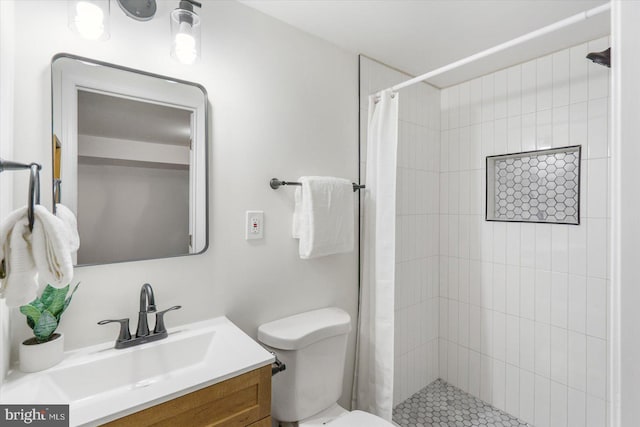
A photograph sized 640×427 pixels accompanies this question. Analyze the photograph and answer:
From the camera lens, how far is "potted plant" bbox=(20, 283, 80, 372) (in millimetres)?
922

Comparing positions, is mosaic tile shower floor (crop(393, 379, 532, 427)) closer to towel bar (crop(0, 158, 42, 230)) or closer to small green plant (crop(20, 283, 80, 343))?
small green plant (crop(20, 283, 80, 343))

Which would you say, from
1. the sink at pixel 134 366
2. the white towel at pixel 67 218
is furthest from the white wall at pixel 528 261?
the white towel at pixel 67 218

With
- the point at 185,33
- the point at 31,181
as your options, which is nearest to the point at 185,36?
the point at 185,33

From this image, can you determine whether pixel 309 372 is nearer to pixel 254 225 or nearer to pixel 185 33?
pixel 254 225

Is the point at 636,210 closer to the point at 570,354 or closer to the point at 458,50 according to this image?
the point at 458,50

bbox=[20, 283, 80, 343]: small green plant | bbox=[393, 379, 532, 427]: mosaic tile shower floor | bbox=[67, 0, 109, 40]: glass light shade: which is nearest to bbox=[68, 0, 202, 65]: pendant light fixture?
bbox=[67, 0, 109, 40]: glass light shade

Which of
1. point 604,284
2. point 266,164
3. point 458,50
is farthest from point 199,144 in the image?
point 604,284

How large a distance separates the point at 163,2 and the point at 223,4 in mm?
253

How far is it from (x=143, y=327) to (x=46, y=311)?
0.94ft

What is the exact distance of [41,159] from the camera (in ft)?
3.34

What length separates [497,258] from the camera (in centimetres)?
209

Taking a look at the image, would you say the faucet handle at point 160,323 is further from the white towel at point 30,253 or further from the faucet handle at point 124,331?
the white towel at point 30,253

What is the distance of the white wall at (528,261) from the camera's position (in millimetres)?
1700

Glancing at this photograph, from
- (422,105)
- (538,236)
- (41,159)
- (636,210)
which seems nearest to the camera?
(636,210)
